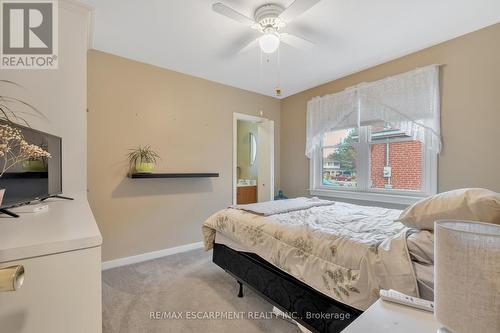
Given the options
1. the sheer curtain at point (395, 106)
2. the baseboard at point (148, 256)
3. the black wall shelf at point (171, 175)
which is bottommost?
the baseboard at point (148, 256)

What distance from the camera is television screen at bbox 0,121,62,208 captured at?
1.19 metres

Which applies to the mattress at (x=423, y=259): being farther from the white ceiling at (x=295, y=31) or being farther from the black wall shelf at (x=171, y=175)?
the black wall shelf at (x=171, y=175)

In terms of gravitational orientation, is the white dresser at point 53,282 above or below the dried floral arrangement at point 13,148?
below

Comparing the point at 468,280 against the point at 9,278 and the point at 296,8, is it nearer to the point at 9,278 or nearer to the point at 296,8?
the point at 9,278

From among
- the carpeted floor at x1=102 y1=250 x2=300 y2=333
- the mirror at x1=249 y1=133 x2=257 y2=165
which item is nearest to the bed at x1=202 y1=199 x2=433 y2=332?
the carpeted floor at x1=102 y1=250 x2=300 y2=333

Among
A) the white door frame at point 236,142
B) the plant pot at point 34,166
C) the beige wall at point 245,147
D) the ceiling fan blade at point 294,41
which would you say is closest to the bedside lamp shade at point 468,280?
the plant pot at point 34,166

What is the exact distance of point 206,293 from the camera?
7.20 ft

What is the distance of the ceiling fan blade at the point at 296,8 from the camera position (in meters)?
1.60

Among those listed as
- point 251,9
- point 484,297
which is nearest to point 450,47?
point 251,9

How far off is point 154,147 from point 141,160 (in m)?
0.27

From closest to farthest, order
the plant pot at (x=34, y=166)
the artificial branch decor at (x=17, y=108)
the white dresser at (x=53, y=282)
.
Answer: the white dresser at (x=53, y=282) → the plant pot at (x=34, y=166) → the artificial branch decor at (x=17, y=108)

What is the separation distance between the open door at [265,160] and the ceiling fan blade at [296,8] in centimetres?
249

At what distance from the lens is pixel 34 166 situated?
138 centimetres

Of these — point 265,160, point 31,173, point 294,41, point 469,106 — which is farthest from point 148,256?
point 469,106
